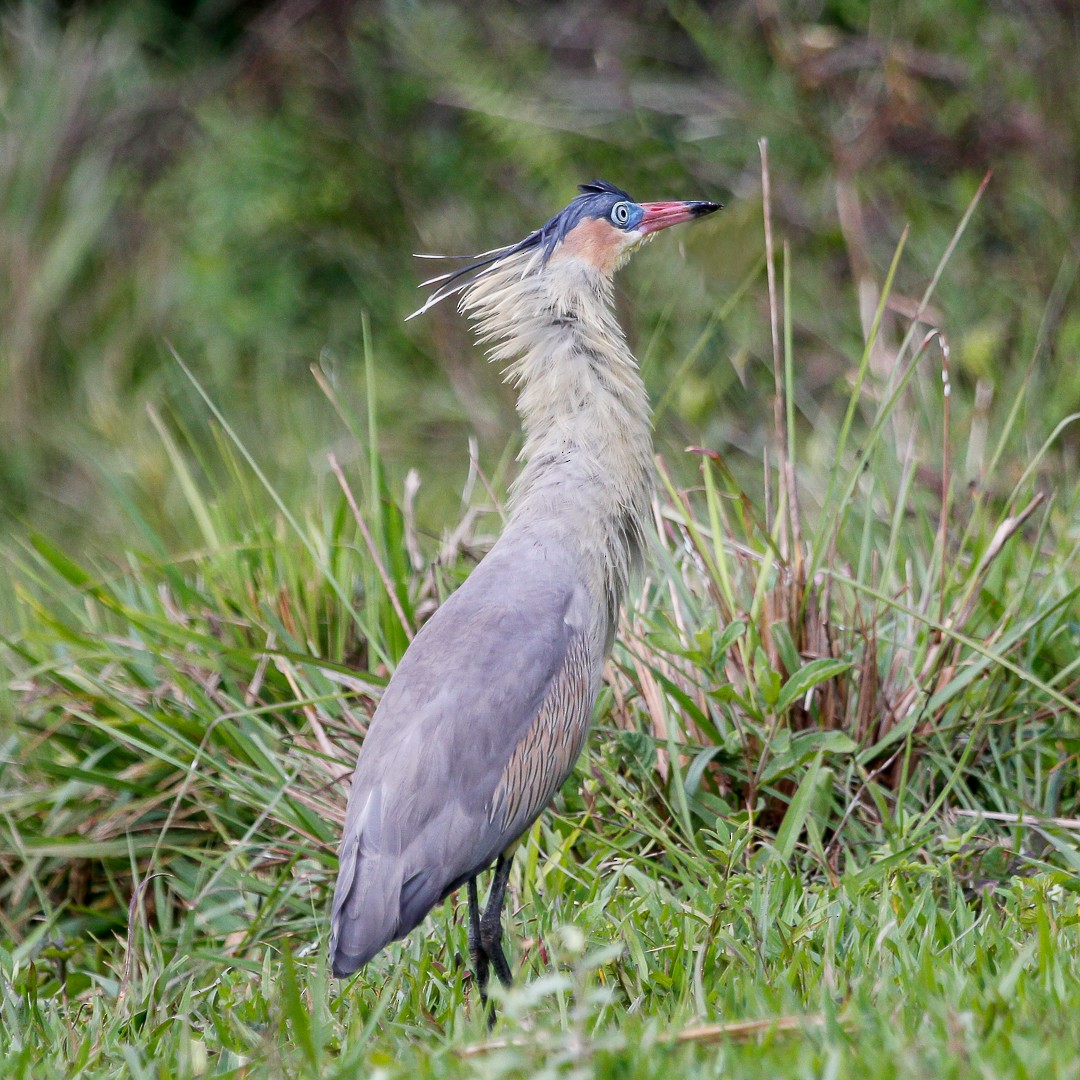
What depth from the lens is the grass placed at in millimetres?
2689

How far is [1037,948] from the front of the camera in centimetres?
282

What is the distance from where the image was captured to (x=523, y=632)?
3236 mm

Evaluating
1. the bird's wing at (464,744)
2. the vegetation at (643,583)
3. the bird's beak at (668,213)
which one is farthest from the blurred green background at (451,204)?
the bird's wing at (464,744)

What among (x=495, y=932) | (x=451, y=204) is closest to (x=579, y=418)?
(x=495, y=932)

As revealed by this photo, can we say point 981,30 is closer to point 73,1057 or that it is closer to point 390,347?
point 390,347

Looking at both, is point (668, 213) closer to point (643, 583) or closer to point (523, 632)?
point (643, 583)

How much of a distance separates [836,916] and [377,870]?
1.01 meters

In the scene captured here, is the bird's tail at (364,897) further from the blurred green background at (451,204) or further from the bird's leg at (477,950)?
the blurred green background at (451,204)

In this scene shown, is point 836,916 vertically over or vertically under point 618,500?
Answer: under

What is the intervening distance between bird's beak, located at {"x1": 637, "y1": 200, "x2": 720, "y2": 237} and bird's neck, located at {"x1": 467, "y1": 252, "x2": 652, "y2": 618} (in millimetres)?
226

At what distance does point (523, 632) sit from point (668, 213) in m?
1.38

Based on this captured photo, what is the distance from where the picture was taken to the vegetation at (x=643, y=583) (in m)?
3.02

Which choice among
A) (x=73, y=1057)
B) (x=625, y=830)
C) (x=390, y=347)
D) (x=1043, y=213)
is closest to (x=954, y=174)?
(x=1043, y=213)

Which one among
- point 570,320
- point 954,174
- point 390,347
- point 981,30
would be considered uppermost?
point 570,320
